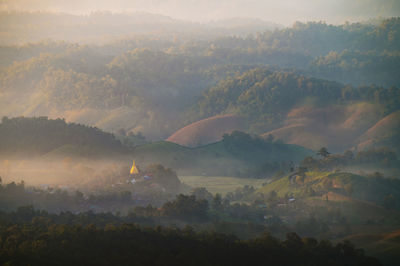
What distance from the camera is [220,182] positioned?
59.3 metres

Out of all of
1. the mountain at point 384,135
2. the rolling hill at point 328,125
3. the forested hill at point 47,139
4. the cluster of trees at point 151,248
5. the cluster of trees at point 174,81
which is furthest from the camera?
the cluster of trees at point 174,81

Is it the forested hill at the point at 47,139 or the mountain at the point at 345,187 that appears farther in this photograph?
the forested hill at the point at 47,139

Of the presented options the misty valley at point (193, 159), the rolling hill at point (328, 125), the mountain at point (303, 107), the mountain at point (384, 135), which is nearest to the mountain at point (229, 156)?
the misty valley at point (193, 159)

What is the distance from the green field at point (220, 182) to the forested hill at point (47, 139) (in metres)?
7.94

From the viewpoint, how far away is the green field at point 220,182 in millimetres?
54081

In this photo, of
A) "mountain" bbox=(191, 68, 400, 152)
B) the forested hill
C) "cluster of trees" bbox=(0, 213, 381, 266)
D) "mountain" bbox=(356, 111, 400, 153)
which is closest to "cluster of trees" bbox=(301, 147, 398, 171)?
"mountain" bbox=(356, 111, 400, 153)

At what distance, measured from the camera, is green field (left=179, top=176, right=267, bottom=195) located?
2129 inches

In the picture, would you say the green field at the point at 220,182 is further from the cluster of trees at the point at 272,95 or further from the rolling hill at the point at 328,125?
the cluster of trees at the point at 272,95

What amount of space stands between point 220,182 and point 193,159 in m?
9.38

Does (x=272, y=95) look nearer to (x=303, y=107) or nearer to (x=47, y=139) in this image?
(x=303, y=107)

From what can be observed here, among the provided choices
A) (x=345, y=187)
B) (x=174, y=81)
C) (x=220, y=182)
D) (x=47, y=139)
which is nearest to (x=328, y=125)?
(x=220, y=182)

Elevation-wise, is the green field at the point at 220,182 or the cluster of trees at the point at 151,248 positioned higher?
the cluster of trees at the point at 151,248

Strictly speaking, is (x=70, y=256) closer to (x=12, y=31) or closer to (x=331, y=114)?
(x=331, y=114)

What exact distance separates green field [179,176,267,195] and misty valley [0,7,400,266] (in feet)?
1.02
